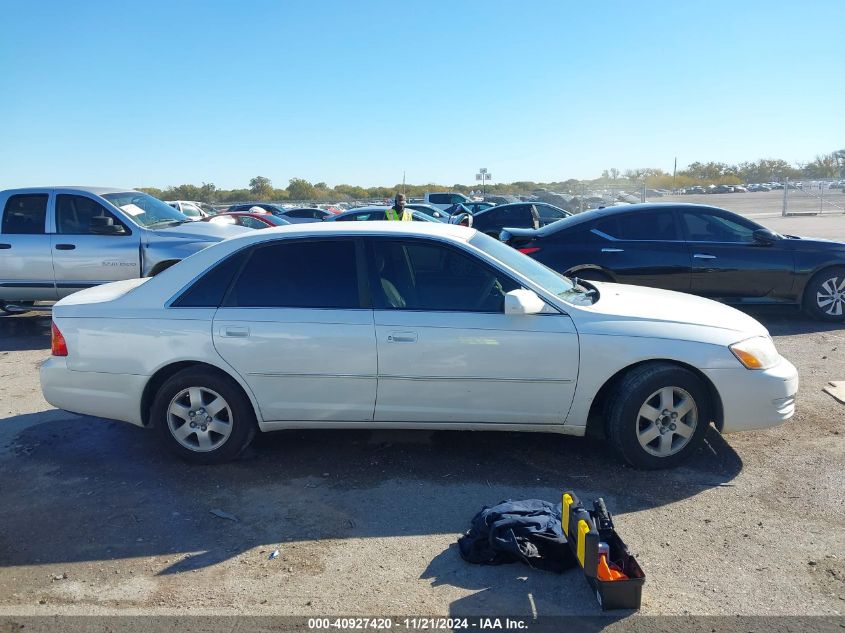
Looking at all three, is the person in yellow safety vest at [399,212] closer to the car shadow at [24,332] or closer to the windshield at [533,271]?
the car shadow at [24,332]

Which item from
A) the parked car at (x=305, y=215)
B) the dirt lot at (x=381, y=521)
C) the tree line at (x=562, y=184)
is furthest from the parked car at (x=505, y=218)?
the tree line at (x=562, y=184)

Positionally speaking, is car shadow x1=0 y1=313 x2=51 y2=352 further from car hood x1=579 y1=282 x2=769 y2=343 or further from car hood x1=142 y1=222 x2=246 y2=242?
car hood x1=579 y1=282 x2=769 y2=343

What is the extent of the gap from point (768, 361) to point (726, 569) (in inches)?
61.8

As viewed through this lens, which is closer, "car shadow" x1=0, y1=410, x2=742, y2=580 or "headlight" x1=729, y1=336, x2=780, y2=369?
"car shadow" x1=0, y1=410, x2=742, y2=580

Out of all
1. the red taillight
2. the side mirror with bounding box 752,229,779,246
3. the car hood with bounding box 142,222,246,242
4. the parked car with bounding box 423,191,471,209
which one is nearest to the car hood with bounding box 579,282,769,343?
the red taillight

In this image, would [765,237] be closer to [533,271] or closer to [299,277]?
[533,271]

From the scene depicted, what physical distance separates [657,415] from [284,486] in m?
2.38

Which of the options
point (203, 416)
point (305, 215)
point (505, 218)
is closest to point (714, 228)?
point (203, 416)

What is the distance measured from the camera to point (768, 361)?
4.47 meters

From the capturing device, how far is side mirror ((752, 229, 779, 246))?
8617 mm

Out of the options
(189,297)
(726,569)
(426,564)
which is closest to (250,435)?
(189,297)

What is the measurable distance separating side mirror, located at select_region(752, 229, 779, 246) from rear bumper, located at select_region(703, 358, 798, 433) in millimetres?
4686

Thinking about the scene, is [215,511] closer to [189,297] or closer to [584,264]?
[189,297]

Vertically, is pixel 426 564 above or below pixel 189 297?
below
